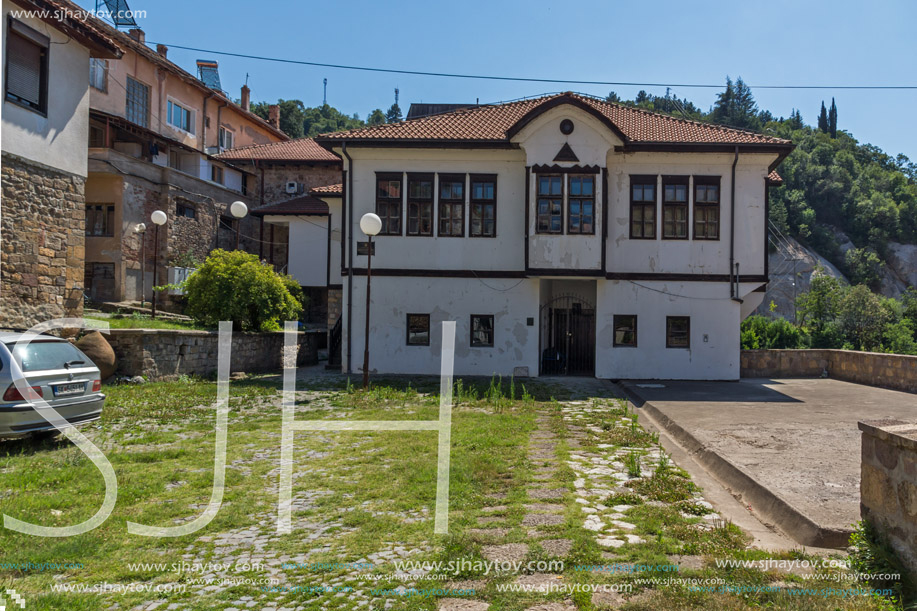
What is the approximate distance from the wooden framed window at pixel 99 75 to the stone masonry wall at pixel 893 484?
31.7 metres

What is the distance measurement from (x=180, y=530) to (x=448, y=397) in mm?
7837

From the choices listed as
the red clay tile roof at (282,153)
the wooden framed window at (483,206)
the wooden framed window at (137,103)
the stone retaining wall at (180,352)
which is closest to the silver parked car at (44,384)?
the stone retaining wall at (180,352)

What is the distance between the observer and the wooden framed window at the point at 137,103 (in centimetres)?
2875

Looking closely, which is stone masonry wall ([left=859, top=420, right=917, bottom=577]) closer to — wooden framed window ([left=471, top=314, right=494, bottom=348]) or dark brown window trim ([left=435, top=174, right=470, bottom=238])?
wooden framed window ([left=471, top=314, right=494, bottom=348])

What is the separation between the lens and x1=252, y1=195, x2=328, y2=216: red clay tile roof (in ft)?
90.7

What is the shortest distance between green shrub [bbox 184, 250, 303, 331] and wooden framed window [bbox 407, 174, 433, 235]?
→ 190 inches

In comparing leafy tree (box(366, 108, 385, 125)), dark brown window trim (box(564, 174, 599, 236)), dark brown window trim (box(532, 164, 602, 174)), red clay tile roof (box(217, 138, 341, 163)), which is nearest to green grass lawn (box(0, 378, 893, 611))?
dark brown window trim (box(564, 174, 599, 236))

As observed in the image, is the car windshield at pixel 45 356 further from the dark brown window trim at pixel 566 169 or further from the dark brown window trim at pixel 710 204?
the dark brown window trim at pixel 710 204

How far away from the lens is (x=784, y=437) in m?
8.99

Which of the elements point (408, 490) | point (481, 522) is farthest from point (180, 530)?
point (481, 522)

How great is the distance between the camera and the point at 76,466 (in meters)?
7.14

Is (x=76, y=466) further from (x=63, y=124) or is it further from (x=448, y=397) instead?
(x=63, y=124)

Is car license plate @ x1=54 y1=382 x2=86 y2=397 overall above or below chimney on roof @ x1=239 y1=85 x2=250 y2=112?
below

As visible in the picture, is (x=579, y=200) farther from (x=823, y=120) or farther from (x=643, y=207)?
(x=823, y=120)
